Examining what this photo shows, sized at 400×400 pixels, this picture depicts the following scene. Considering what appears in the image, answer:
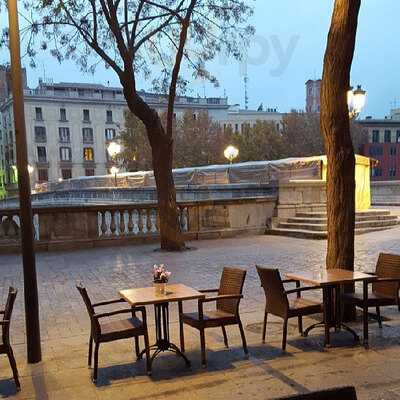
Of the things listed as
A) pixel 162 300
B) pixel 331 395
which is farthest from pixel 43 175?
pixel 331 395

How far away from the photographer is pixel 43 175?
3019 inches

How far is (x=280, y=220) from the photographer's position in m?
17.0

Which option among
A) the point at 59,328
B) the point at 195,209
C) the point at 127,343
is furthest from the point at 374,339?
the point at 195,209

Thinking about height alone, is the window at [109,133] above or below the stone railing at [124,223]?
above

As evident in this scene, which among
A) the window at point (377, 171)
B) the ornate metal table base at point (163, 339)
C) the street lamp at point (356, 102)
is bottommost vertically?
the window at point (377, 171)

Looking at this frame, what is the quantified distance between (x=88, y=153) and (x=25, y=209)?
77358 mm

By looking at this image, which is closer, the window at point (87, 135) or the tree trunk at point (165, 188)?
the tree trunk at point (165, 188)

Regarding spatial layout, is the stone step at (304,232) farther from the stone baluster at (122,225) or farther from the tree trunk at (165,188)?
the stone baluster at (122,225)

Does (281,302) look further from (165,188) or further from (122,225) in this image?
(122,225)

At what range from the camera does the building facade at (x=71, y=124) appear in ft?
251

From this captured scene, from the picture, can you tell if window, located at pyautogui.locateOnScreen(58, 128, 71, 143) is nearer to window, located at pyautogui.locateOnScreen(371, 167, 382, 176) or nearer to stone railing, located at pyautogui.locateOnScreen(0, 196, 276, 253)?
window, located at pyautogui.locateOnScreen(371, 167, 382, 176)

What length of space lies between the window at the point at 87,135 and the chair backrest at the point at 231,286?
255 feet

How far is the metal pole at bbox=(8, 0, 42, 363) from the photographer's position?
5.14 metres

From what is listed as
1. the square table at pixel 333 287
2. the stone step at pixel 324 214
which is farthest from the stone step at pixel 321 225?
the square table at pixel 333 287
